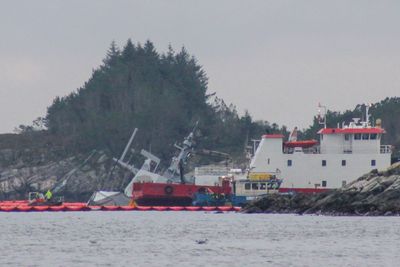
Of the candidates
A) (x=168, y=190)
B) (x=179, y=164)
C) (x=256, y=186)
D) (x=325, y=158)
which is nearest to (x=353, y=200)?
(x=325, y=158)

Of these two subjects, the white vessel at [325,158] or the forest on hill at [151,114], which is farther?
the forest on hill at [151,114]

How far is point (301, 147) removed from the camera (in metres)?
108

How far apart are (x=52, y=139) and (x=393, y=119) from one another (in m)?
36.4

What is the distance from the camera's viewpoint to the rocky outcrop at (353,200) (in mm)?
85562

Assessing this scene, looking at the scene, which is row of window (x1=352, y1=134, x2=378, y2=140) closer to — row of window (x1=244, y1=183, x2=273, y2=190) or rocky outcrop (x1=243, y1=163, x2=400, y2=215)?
row of window (x1=244, y1=183, x2=273, y2=190)

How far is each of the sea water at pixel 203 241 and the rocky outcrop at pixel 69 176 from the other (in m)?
45.7

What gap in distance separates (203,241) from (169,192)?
46941 millimetres

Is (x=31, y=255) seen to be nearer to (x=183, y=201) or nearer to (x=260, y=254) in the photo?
(x=260, y=254)

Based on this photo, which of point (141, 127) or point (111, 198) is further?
point (141, 127)

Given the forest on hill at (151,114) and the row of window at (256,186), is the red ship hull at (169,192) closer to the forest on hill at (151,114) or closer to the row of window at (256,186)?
the row of window at (256,186)

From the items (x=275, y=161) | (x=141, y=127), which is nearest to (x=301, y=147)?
(x=275, y=161)

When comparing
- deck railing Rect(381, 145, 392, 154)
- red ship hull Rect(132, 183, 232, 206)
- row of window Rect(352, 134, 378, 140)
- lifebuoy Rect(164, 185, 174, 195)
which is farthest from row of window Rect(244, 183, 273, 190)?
deck railing Rect(381, 145, 392, 154)

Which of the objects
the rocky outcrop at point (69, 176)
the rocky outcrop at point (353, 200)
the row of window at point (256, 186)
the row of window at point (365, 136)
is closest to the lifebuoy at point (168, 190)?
the row of window at point (256, 186)

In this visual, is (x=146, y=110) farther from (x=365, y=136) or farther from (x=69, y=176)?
(x=365, y=136)
